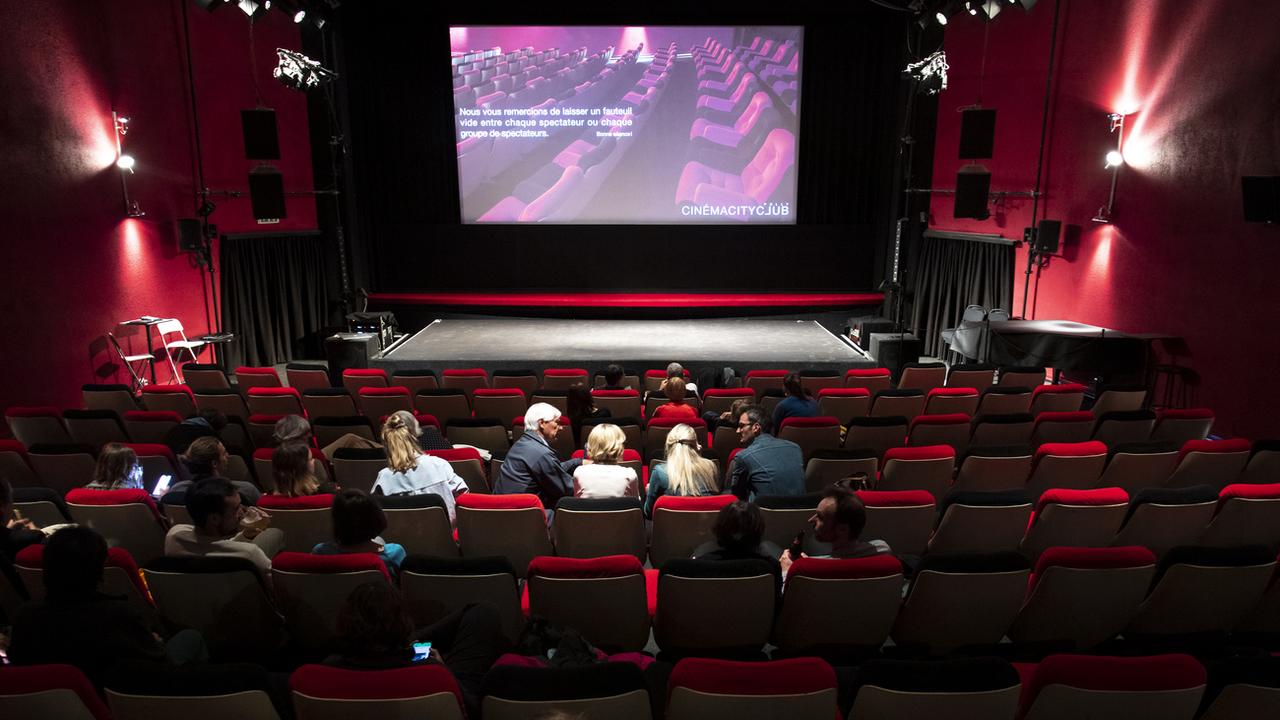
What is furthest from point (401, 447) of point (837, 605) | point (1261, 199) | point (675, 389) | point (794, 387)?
point (1261, 199)

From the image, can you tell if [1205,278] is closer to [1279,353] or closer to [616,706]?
[1279,353]

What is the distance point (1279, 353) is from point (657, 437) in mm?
5680

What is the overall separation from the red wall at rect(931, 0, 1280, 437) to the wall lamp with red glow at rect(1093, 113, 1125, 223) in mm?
86

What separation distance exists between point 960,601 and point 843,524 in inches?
20.5

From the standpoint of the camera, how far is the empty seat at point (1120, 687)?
7.05 ft

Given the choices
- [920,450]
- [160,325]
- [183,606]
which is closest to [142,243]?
[160,325]

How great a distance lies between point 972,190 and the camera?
10.1 meters

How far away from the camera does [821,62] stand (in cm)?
1345

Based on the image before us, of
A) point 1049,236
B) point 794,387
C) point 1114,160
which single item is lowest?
point 794,387

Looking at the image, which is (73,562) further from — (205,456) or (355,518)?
(205,456)

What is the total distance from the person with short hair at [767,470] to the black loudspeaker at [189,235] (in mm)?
8719

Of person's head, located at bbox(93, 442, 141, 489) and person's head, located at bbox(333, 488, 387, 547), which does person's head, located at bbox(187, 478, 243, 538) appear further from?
person's head, located at bbox(93, 442, 141, 489)

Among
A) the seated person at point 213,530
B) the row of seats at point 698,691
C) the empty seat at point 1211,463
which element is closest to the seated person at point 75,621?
the row of seats at point 698,691

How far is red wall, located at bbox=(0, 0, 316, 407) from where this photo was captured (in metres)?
7.88
